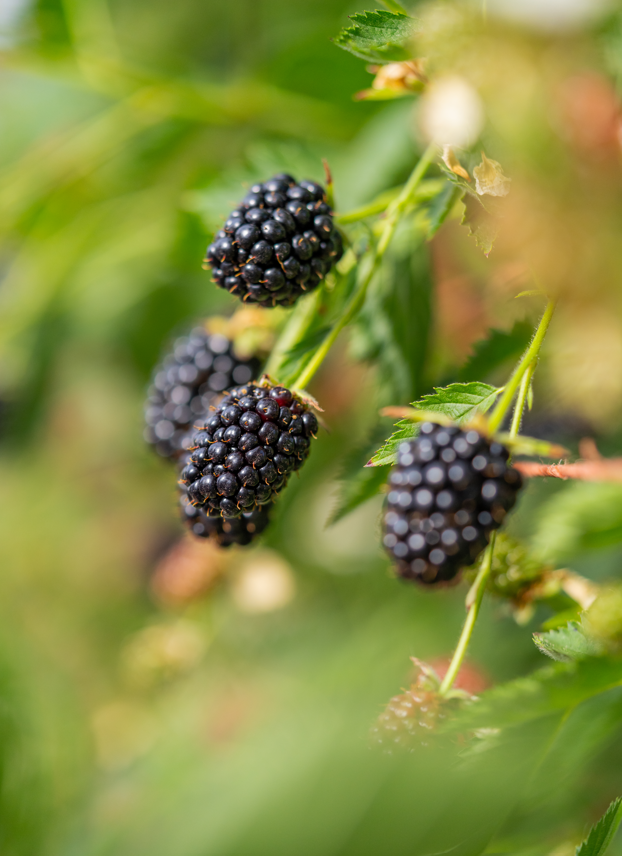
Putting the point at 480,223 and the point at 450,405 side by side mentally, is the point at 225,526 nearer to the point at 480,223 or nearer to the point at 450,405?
the point at 450,405

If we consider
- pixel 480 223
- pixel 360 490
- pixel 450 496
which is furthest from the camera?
pixel 360 490

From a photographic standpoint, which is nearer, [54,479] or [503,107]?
[503,107]

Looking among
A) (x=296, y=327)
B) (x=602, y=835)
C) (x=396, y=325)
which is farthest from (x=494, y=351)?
(x=602, y=835)

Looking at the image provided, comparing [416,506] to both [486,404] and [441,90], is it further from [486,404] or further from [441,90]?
[441,90]

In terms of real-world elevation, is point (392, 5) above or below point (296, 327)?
above

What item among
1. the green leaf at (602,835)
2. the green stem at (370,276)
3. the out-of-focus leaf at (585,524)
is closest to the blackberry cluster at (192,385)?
the green stem at (370,276)

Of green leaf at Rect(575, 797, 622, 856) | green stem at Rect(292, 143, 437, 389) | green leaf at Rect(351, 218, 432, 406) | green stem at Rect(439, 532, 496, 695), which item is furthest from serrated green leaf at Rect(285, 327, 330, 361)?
green leaf at Rect(575, 797, 622, 856)

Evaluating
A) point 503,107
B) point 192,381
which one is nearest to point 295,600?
point 192,381
